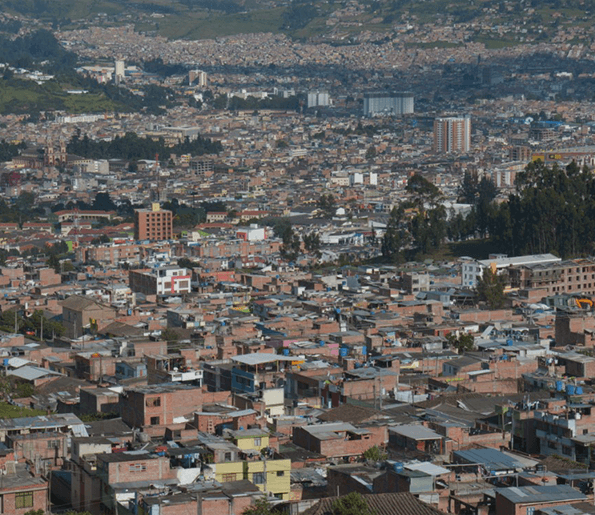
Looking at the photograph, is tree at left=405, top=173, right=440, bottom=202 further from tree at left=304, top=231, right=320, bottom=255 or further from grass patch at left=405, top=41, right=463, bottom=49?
grass patch at left=405, top=41, right=463, bottom=49

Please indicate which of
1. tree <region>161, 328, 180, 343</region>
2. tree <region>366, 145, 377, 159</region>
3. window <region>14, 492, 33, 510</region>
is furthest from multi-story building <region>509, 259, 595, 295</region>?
tree <region>366, 145, 377, 159</region>

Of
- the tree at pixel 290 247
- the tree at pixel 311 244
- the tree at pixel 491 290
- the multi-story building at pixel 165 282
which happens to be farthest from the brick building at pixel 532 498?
the tree at pixel 311 244

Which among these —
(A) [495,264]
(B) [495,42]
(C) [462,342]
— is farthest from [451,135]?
(C) [462,342]

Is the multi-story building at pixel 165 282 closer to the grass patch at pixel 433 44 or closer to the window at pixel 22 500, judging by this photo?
the window at pixel 22 500

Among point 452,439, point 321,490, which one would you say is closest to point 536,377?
point 452,439

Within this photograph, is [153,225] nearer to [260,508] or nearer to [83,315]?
[83,315]

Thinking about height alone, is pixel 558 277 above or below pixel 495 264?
below
